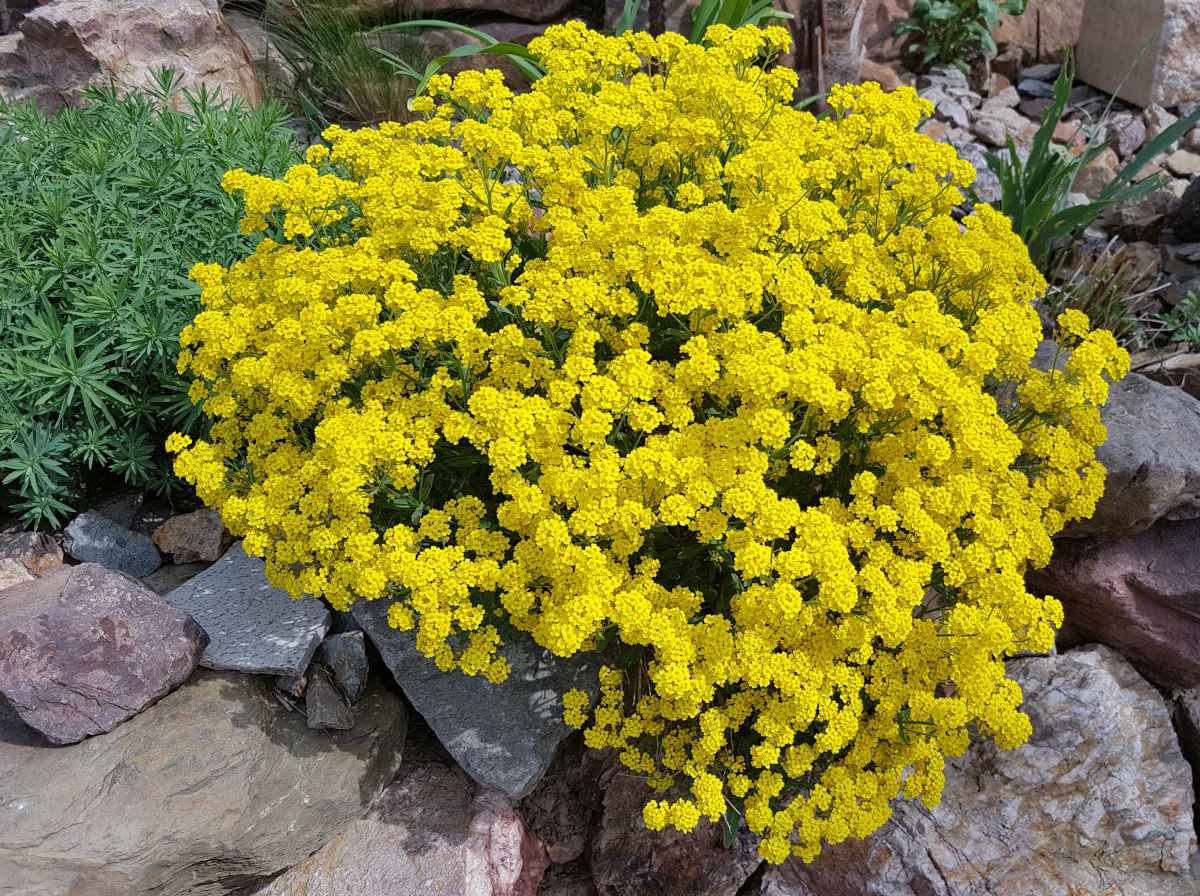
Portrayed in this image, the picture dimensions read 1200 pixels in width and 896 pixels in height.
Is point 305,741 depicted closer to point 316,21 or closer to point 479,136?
point 479,136

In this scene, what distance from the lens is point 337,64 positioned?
21.2 ft

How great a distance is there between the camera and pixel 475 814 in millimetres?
3145

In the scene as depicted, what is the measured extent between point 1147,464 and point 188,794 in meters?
3.18

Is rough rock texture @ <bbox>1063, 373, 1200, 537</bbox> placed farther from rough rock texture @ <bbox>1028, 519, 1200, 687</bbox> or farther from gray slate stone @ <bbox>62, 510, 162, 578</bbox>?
→ gray slate stone @ <bbox>62, 510, 162, 578</bbox>

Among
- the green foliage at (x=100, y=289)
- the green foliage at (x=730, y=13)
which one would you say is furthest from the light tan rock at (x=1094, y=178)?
the green foliage at (x=100, y=289)

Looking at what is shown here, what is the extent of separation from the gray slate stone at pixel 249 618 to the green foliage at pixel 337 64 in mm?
3757

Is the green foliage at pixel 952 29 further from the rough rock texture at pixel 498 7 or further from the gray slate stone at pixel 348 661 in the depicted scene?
the gray slate stone at pixel 348 661

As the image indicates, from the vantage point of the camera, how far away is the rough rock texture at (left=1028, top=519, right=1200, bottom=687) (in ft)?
10.9

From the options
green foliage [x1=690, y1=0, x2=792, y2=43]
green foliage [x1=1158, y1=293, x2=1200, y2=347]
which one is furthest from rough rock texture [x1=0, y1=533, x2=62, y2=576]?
green foliage [x1=1158, y1=293, x2=1200, y2=347]

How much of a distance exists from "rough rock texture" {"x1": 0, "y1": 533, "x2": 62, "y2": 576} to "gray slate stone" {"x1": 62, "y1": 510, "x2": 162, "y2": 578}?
5cm

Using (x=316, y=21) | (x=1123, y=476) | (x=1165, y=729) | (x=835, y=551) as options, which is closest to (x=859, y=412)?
(x=835, y=551)

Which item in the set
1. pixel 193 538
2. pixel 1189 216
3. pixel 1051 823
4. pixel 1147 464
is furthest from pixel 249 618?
pixel 1189 216

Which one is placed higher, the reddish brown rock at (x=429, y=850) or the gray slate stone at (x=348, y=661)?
the gray slate stone at (x=348, y=661)

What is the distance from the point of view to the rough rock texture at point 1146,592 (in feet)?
10.9
